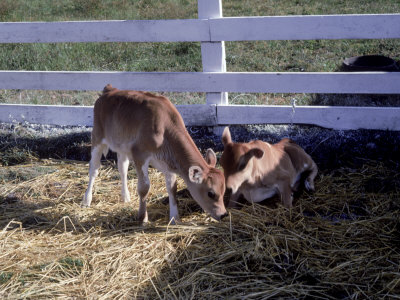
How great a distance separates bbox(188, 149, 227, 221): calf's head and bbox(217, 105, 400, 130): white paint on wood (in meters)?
2.34

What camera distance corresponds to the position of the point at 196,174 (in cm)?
483

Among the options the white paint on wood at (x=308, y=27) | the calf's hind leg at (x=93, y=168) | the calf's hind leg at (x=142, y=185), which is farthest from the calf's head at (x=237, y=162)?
the white paint on wood at (x=308, y=27)

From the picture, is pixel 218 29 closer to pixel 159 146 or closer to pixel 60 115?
pixel 159 146

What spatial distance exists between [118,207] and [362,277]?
2716 millimetres

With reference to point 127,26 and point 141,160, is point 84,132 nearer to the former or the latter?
point 127,26

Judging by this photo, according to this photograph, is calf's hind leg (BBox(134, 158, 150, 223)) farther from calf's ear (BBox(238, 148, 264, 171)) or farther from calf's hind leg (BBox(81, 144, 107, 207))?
calf's ear (BBox(238, 148, 264, 171))

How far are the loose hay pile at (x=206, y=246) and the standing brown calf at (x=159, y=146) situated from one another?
315 mm

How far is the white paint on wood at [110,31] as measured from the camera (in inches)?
275

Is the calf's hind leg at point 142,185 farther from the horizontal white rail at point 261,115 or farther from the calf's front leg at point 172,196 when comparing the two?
the horizontal white rail at point 261,115

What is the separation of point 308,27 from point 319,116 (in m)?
1.18

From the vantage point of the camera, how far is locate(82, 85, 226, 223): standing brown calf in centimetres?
494

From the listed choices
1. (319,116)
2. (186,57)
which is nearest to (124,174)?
(319,116)

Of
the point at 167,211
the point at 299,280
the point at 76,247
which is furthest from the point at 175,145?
the point at 299,280

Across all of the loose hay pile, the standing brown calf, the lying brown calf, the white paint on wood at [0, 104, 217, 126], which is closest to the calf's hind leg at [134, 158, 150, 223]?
the standing brown calf
